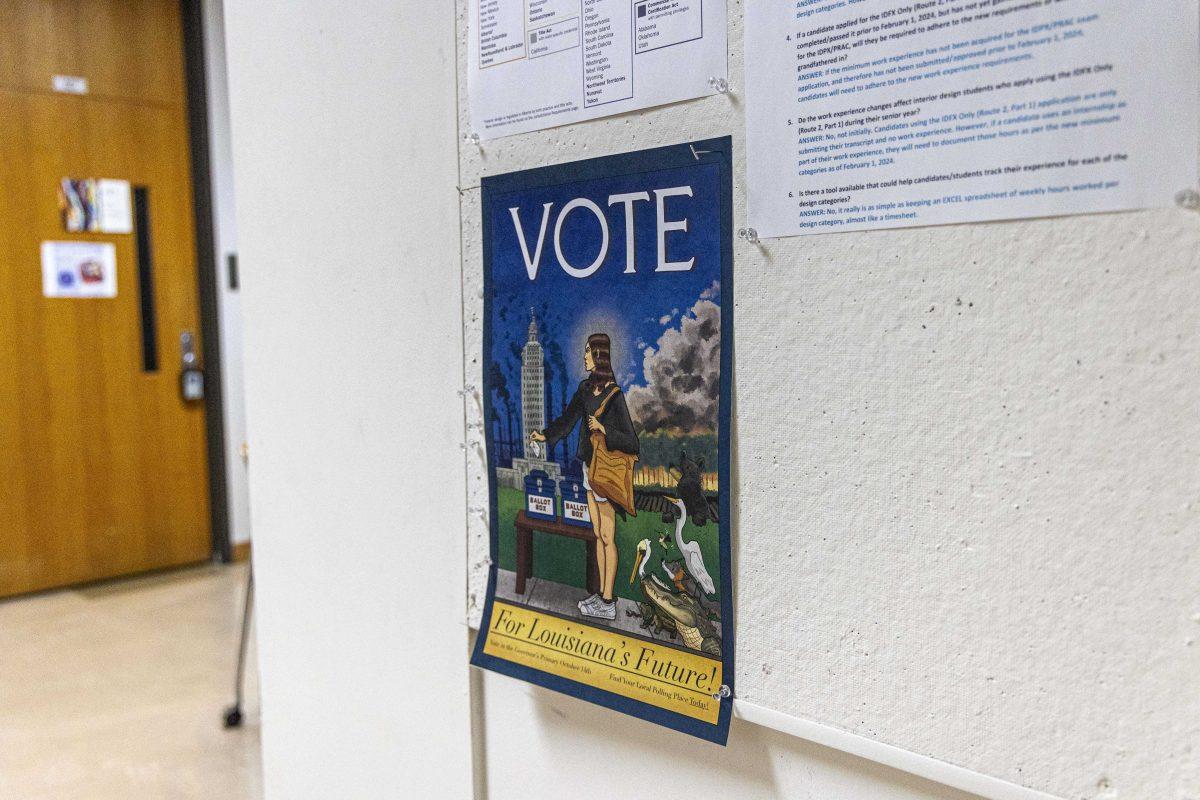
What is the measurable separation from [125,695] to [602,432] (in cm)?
236

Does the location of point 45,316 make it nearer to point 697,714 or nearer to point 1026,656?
point 697,714

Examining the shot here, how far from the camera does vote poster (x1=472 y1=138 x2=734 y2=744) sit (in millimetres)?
811

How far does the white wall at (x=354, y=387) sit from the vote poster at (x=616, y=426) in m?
0.11

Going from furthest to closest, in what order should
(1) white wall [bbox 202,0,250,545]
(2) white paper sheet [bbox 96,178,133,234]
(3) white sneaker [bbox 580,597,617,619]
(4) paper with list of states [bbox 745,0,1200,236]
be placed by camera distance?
(1) white wall [bbox 202,0,250,545]
(2) white paper sheet [bbox 96,178,133,234]
(3) white sneaker [bbox 580,597,617,619]
(4) paper with list of states [bbox 745,0,1200,236]

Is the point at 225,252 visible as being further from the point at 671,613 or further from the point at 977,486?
the point at 977,486

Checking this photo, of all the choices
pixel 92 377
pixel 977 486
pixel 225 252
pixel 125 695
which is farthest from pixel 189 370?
pixel 977 486

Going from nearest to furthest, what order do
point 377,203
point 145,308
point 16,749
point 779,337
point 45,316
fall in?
point 779,337, point 377,203, point 16,749, point 45,316, point 145,308

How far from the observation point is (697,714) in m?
0.83

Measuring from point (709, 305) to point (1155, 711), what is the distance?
0.46 metres

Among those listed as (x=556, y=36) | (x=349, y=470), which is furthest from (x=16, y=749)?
(x=556, y=36)

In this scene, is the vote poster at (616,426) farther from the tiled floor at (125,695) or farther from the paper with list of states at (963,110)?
the tiled floor at (125,695)

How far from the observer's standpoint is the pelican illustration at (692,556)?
822mm

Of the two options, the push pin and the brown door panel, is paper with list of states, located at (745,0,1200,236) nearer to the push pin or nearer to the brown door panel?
the push pin

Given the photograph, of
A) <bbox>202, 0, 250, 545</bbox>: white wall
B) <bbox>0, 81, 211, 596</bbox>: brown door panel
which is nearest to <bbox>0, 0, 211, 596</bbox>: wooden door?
<bbox>0, 81, 211, 596</bbox>: brown door panel
